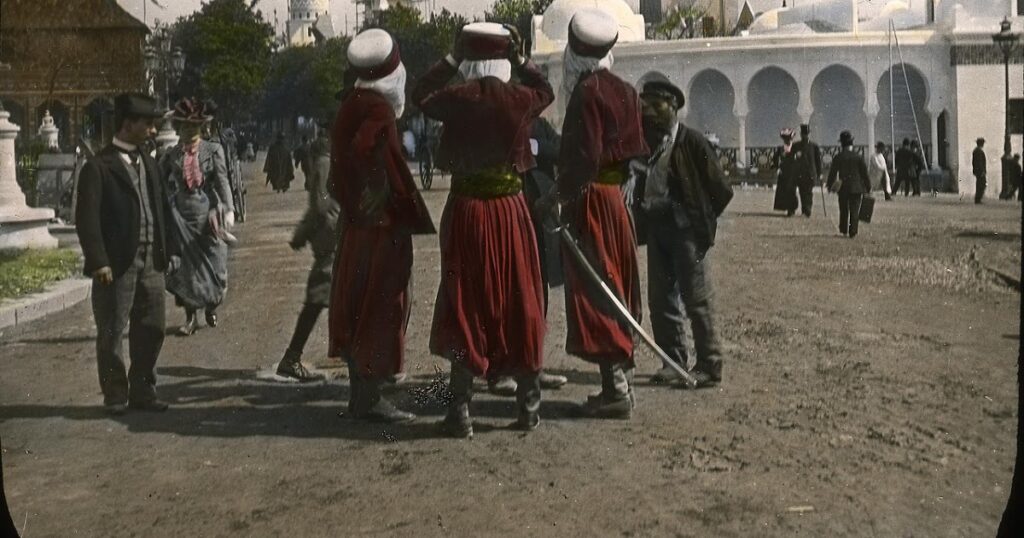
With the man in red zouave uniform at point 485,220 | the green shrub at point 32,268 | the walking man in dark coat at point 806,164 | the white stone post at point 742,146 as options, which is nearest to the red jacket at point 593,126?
the man in red zouave uniform at point 485,220

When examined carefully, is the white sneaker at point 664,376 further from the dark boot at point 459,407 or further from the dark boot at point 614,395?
the dark boot at point 459,407

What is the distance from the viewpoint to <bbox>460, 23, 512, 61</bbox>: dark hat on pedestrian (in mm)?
4926

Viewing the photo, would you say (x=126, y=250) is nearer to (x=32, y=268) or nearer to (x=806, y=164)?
(x=32, y=268)

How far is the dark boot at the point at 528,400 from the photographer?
5.17 metres

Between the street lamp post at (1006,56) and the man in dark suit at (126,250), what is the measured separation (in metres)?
2.90

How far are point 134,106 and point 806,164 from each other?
2429 mm

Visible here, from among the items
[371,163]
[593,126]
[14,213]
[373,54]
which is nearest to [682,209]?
[593,126]

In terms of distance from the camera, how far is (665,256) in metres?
5.40

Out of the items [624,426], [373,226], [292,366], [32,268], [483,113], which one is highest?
[483,113]

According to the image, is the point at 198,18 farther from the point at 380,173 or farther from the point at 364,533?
Result: the point at 364,533

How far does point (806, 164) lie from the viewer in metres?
5.19

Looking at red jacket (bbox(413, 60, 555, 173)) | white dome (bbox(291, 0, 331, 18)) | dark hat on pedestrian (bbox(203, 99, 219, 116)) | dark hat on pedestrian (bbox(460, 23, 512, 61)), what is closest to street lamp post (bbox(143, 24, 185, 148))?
dark hat on pedestrian (bbox(203, 99, 219, 116))

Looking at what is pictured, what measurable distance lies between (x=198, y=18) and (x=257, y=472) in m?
1.64

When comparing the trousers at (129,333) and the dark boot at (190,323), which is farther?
the dark boot at (190,323)
